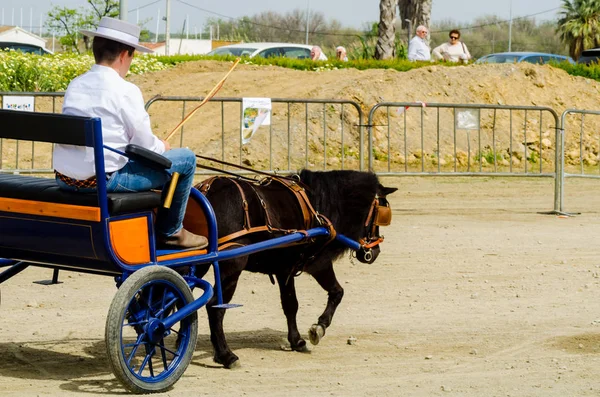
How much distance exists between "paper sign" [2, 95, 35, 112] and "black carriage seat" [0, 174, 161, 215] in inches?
278

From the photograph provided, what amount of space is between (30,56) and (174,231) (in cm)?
1891

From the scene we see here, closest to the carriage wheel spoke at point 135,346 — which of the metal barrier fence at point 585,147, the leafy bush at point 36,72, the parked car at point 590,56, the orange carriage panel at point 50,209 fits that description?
the orange carriage panel at point 50,209

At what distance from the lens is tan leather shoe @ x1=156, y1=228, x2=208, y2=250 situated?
643 cm

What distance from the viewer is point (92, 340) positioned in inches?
303

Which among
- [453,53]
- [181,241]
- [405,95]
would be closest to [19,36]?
[453,53]

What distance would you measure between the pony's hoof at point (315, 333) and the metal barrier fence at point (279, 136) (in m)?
9.05

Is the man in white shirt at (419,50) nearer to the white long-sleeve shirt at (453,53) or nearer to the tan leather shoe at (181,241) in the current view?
the white long-sleeve shirt at (453,53)

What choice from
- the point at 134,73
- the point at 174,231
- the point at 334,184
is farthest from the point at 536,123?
the point at 174,231

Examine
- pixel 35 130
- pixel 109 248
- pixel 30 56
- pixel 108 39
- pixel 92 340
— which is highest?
pixel 30 56

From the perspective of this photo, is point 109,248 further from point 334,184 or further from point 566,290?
point 566,290

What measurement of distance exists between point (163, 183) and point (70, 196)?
55cm

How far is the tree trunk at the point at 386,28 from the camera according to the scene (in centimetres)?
2602

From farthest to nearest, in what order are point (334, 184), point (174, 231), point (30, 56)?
1. point (30, 56)
2. point (334, 184)
3. point (174, 231)

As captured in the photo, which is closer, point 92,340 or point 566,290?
point 92,340
